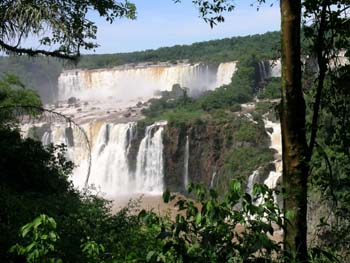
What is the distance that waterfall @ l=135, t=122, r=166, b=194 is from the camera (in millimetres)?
35344

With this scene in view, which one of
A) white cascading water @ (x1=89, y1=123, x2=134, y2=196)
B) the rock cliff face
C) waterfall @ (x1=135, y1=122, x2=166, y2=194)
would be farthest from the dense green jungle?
white cascading water @ (x1=89, y1=123, x2=134, y2=196)

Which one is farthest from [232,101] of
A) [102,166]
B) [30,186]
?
[30,186]

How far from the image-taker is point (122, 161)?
119 ft

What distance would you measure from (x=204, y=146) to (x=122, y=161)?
5.75 metres

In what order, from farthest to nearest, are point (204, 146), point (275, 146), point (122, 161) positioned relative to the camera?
point (122, 161)
point (204, 146)
point (275, 146)

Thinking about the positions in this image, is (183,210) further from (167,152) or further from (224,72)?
(224,72)

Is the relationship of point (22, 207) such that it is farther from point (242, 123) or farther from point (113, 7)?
point (242, 123)

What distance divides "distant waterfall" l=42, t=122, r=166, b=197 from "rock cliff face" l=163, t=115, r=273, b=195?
0.75 m

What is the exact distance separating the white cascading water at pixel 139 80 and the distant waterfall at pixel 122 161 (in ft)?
56.1

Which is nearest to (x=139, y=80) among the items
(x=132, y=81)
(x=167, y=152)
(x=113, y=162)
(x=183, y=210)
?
(x=132, y=81)

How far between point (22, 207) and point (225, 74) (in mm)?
49967

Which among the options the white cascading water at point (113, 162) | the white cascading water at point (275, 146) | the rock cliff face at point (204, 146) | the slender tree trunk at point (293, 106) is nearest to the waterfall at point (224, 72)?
the white cascading water at point (275, 146)

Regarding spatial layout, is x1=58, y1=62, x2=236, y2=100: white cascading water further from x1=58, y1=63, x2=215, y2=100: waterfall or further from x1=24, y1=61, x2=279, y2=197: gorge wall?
x1=24, y1=61, x2=279, y2=197: gorge wall

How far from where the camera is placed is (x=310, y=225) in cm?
2142
